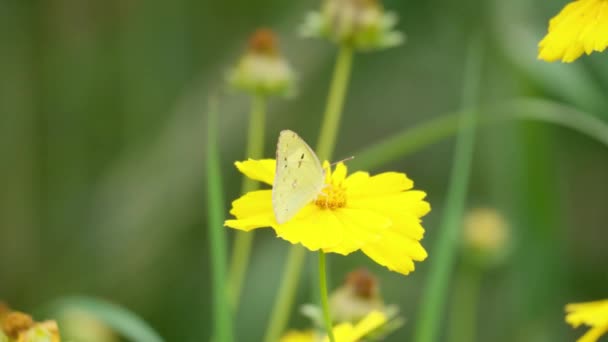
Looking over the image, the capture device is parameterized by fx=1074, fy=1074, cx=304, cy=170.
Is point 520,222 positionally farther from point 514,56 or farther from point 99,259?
point 99,259

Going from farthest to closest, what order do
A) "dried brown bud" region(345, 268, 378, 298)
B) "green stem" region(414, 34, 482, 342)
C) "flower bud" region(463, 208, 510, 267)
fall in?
1. "flower bud" region(463, 208, 510, 267)
2. "dried brown bud" region(345, 268, 378, 298)
3. "green stem" region(414, 34, 482, 342)

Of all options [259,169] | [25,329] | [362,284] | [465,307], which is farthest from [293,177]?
[465,307]

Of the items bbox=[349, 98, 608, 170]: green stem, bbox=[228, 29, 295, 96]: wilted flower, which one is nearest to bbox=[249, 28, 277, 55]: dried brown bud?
bbox=[228, 29, 295, 96]: wilted flower

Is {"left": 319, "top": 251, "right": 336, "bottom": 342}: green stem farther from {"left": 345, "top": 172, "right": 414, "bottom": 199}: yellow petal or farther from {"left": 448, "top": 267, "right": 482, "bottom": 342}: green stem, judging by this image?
{"left": 448, "top": 267, "right": 482, "bottom": 342}: green stem

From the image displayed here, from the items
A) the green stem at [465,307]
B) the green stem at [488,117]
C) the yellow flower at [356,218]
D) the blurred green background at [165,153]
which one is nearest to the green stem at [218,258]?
the yellow flower at [356,218]

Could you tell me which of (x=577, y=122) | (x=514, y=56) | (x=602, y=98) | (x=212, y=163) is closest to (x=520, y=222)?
(x=514, y=56)
